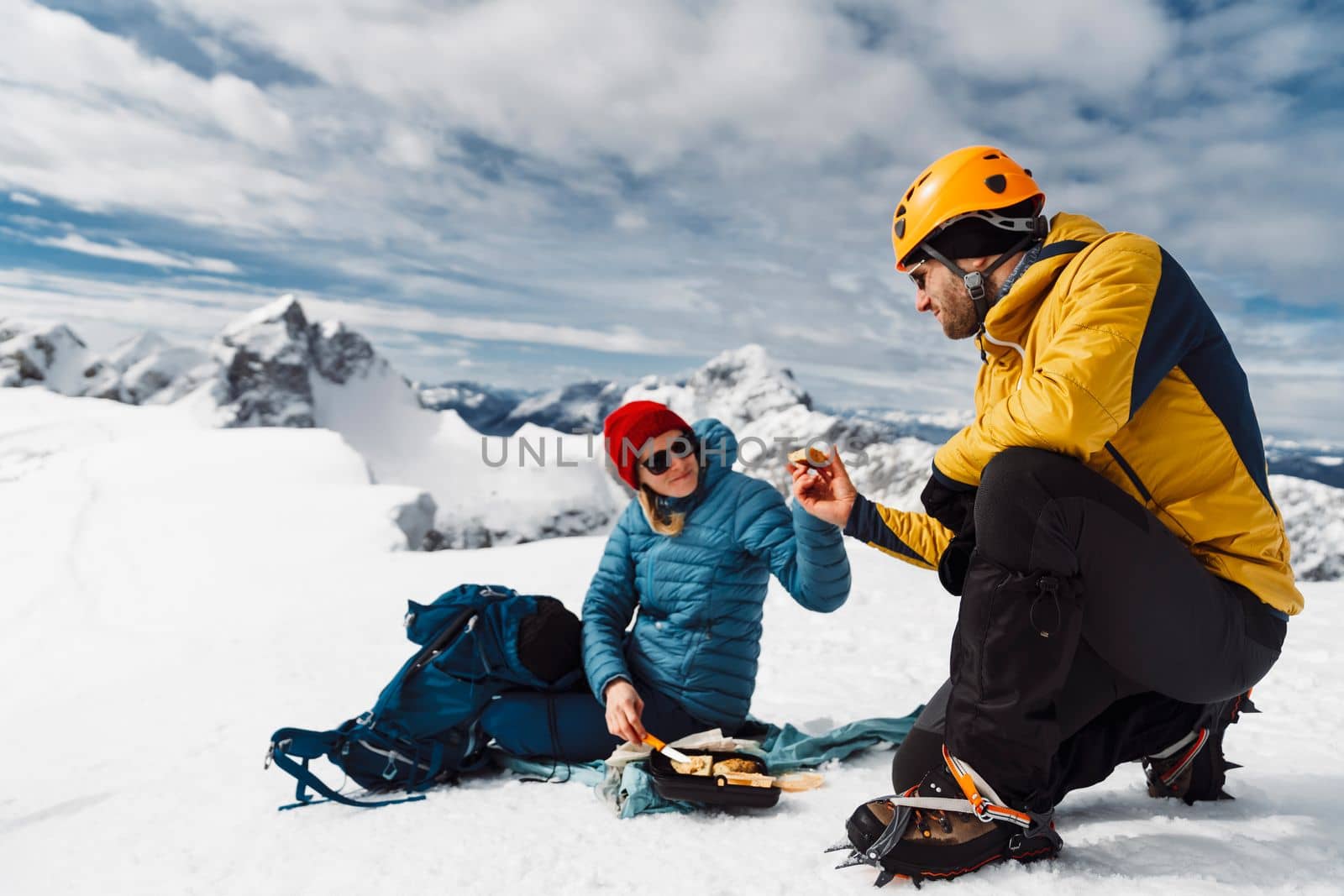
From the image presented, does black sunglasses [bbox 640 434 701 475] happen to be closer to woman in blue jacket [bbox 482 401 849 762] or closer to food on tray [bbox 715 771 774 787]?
woman in blue jacket [bbox 482 401 849 762]

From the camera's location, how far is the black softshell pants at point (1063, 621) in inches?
70.4

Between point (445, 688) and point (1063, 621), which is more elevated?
point (1063, 621)

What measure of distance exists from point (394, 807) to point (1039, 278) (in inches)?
105

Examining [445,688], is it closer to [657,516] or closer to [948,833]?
[657,516]

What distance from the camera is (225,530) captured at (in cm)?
1138

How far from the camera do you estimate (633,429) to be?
3068 millimetres

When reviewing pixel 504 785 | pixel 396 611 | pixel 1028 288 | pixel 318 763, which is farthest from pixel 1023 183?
pixel 396 611

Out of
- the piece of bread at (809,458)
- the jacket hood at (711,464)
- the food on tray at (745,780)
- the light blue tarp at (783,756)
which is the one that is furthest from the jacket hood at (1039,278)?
the light blue tarp at (783,756)

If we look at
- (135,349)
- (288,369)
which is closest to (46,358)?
(135,349)

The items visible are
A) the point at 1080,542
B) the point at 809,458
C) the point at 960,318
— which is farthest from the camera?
the point at 809,458

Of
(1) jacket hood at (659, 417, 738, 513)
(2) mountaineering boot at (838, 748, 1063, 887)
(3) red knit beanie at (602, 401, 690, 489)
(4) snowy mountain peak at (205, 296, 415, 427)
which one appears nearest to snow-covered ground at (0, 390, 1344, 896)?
(2) mountaineering boot at (838, 748, 1063, 887)

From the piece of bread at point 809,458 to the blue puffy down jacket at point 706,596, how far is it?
0.46 meters

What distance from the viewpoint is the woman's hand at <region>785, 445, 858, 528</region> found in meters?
2.46

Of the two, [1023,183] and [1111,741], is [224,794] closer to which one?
[1111,741]
